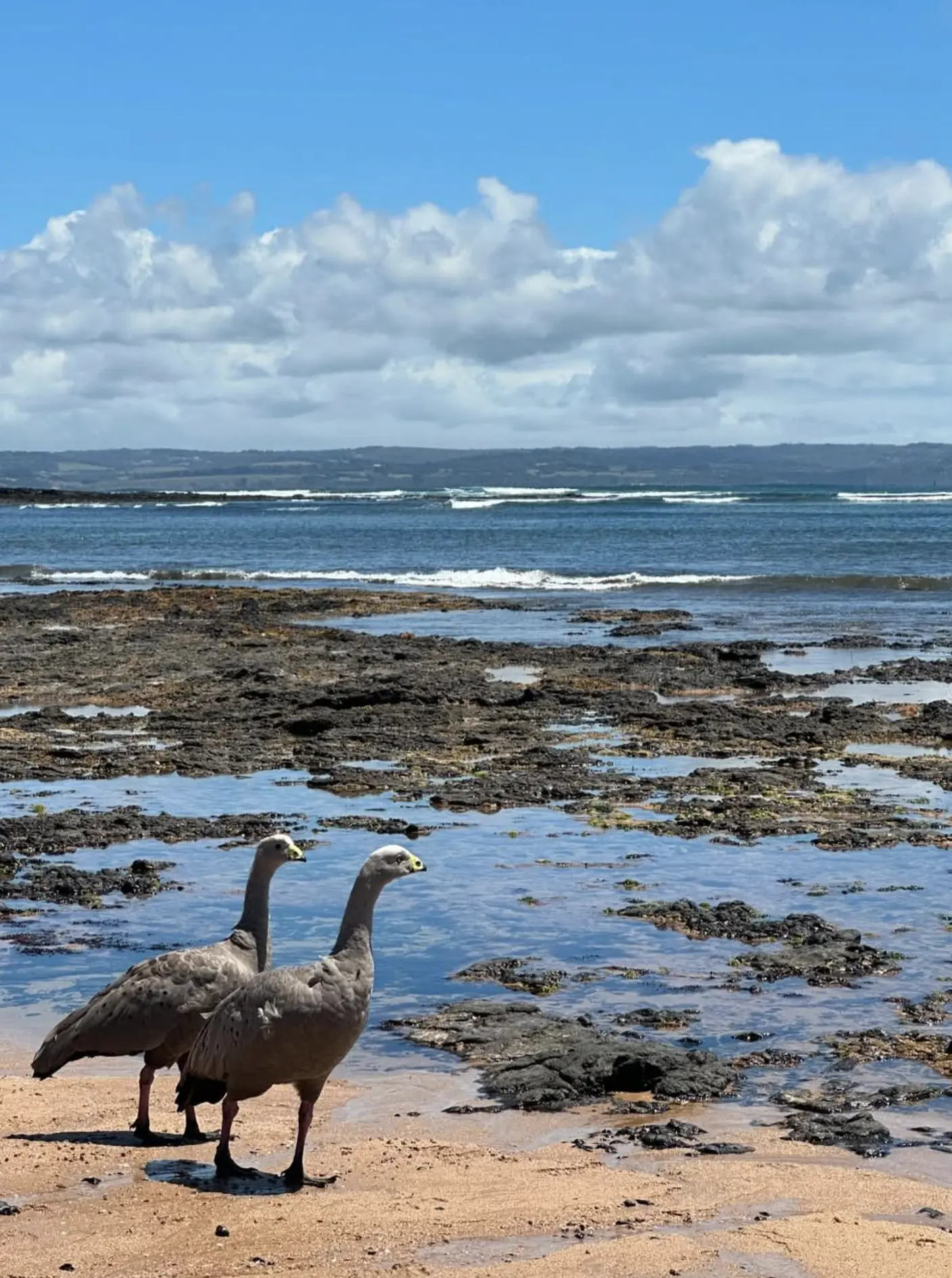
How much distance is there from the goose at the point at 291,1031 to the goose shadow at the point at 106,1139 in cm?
51

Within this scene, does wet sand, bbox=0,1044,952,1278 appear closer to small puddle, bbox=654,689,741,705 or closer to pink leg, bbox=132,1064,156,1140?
pink leg, bbox=132,1064,156,1140

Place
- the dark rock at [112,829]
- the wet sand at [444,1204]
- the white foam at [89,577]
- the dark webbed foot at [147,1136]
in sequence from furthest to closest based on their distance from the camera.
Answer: the white foam at [89,577] → the dark rock at [112,829] → the dark webbed foot at [147,1136] → the wet sand at [444,1204]

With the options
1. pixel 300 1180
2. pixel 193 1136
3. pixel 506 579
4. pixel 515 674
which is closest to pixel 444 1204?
pixel 300 1180

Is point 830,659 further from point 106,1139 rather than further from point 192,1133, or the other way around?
point 106,1139

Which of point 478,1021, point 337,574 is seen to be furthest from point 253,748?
point 337,574

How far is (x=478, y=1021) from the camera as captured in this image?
391 inches

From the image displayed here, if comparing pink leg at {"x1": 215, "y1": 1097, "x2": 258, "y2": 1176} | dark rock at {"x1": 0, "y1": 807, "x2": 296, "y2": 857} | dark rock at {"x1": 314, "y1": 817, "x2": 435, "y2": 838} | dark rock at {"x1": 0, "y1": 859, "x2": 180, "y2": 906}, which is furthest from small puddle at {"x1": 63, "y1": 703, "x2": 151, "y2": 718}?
pink leg at {"x1": 215, "y1": 1097, "x2": 258, "y2": 1176}

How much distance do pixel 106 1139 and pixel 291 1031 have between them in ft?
4.67

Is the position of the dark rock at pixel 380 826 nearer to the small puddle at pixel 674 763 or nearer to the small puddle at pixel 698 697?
the small puddle at pixel 674 763

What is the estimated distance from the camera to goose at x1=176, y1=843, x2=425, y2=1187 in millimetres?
7309

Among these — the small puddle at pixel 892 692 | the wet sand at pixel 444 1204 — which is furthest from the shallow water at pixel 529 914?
the small puddle at pixel 892 692

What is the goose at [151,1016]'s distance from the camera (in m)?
7.99

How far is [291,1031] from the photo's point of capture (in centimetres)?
729

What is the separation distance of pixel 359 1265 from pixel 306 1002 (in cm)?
120
